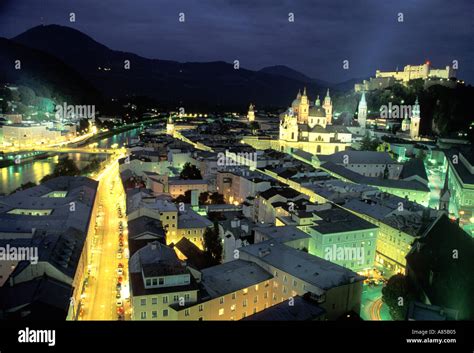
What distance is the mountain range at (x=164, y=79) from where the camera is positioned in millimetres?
34250

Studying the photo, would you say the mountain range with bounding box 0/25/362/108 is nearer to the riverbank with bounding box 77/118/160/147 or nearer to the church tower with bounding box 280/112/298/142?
the riverbank with bounding box 77/118/160/147

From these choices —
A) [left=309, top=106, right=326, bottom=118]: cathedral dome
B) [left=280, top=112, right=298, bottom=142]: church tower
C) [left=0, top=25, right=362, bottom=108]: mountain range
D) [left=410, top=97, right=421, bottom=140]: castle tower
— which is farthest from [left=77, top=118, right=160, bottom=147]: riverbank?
[left=410, top=97, right=421, bottom=140]: castle tower

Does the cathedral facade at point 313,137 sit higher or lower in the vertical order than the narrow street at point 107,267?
higher

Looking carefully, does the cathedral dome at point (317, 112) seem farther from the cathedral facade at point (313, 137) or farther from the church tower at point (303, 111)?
the cathedral facade at point (313, 137)

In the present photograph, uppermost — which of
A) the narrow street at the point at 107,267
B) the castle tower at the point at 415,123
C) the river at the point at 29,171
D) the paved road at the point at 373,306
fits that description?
the castle tower at the point at 415,123

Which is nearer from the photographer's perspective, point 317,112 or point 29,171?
point 29,171

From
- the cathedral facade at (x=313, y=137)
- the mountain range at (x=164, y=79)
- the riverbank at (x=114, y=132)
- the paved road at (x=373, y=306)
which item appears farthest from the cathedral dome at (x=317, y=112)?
the mountain range at (x=164, y=79)

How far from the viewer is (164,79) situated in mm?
56156

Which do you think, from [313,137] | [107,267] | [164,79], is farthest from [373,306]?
[164,79]

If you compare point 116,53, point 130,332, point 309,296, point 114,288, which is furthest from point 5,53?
point 130,332

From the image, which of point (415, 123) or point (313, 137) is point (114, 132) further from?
point (415, 123)

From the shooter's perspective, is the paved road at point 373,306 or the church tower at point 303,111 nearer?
the paved road at point 373,306

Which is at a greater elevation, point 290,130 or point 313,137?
point 290,130

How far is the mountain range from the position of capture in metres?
34.2
